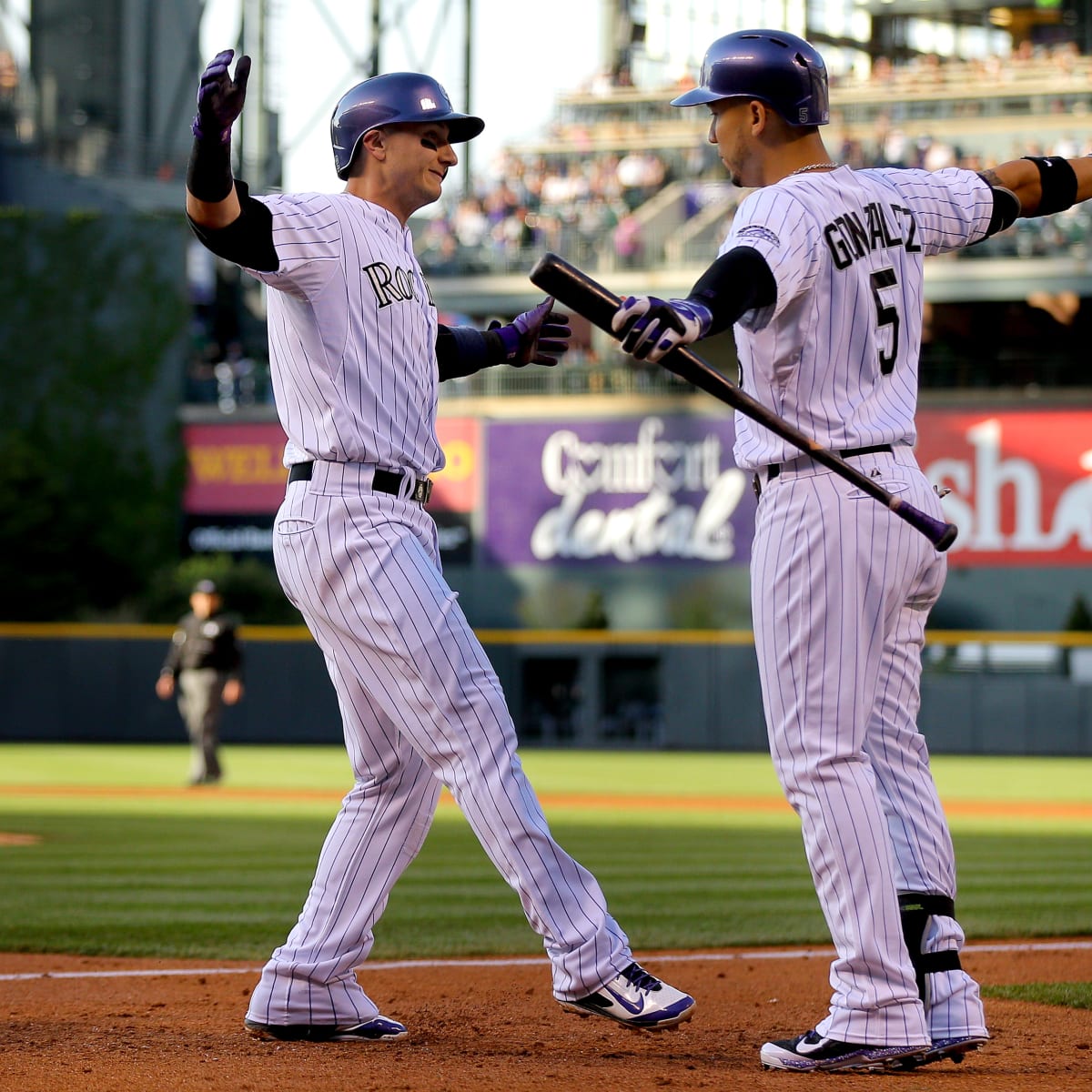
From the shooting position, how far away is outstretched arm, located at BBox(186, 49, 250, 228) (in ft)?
10.8

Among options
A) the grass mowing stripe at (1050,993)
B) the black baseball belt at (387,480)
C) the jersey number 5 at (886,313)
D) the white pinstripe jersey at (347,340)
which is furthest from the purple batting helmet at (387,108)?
the grass mowing stripe at (1050,993)

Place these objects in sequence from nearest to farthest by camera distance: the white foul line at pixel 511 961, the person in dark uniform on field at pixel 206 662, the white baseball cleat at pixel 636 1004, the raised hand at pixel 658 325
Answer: the raised hand at pixel 658 325 → the white baseball cleat at pixel 636 1004 → the white foul line at pixel 511 961 → the person in dark uniform on field at pixel 206 662

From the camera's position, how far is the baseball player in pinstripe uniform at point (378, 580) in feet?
11.9

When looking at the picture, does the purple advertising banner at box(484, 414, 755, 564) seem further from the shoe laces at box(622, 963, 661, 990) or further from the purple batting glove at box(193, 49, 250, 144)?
the purple batting glove at box(193, 49, 250, 144)

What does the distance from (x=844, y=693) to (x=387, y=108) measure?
160cm

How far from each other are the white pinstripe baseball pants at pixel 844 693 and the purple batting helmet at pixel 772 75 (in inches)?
28.3

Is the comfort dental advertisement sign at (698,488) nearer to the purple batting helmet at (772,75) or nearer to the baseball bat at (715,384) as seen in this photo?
the purple batting helmet at (772,75)

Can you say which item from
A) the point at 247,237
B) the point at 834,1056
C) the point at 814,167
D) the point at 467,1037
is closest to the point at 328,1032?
the point at 467,1037

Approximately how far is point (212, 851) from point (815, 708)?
6.73 metres

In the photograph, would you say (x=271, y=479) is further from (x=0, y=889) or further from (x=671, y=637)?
(x=0, y=889)

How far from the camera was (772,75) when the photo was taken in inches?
138

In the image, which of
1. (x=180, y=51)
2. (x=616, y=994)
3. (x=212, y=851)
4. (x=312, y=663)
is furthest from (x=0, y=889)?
(x=180, y=51)

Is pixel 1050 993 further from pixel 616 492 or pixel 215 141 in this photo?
pixel 616 492

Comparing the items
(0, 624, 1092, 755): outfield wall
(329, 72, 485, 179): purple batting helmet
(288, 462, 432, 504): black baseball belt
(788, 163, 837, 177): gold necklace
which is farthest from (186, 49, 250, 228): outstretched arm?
(0, 624, 1092, 755): outfield wall
